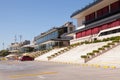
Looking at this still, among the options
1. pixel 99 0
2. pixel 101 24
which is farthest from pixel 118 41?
pixel 99 0

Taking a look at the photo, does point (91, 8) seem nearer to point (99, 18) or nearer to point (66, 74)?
point (99, 18)

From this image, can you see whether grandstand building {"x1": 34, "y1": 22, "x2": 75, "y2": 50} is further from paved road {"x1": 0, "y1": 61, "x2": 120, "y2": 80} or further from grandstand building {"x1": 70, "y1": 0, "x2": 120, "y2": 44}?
paved road {"x1": 0, "y1": 61, "x2": 120, "y2": 80}

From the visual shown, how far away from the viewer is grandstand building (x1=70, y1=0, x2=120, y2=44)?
4678cm

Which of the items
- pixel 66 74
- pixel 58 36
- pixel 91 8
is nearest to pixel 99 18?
pixel 91 8

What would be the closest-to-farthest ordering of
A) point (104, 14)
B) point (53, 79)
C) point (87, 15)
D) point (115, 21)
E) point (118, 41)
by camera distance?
point (53, 79)
point (118, 41)
point (115, 21)
point (104, 14)
point (87, 15)

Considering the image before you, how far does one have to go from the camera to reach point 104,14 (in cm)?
5716

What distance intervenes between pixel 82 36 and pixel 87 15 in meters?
9.18

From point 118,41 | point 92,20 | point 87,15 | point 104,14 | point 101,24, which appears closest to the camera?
point 118,41

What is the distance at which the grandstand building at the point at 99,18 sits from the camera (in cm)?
4678

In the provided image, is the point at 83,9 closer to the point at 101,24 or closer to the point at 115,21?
the point at 101,24

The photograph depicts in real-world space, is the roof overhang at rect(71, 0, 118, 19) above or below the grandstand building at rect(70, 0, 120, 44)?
above

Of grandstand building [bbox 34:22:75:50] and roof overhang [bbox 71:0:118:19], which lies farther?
grandstand building [bbox 34:22:75:50]

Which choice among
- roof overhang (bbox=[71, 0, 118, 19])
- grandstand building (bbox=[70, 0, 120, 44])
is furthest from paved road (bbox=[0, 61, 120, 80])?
roof overhang (bbox=[71, 0, 118, 19])

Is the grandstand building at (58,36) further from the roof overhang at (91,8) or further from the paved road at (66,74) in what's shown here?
the paved road at (66,74)
